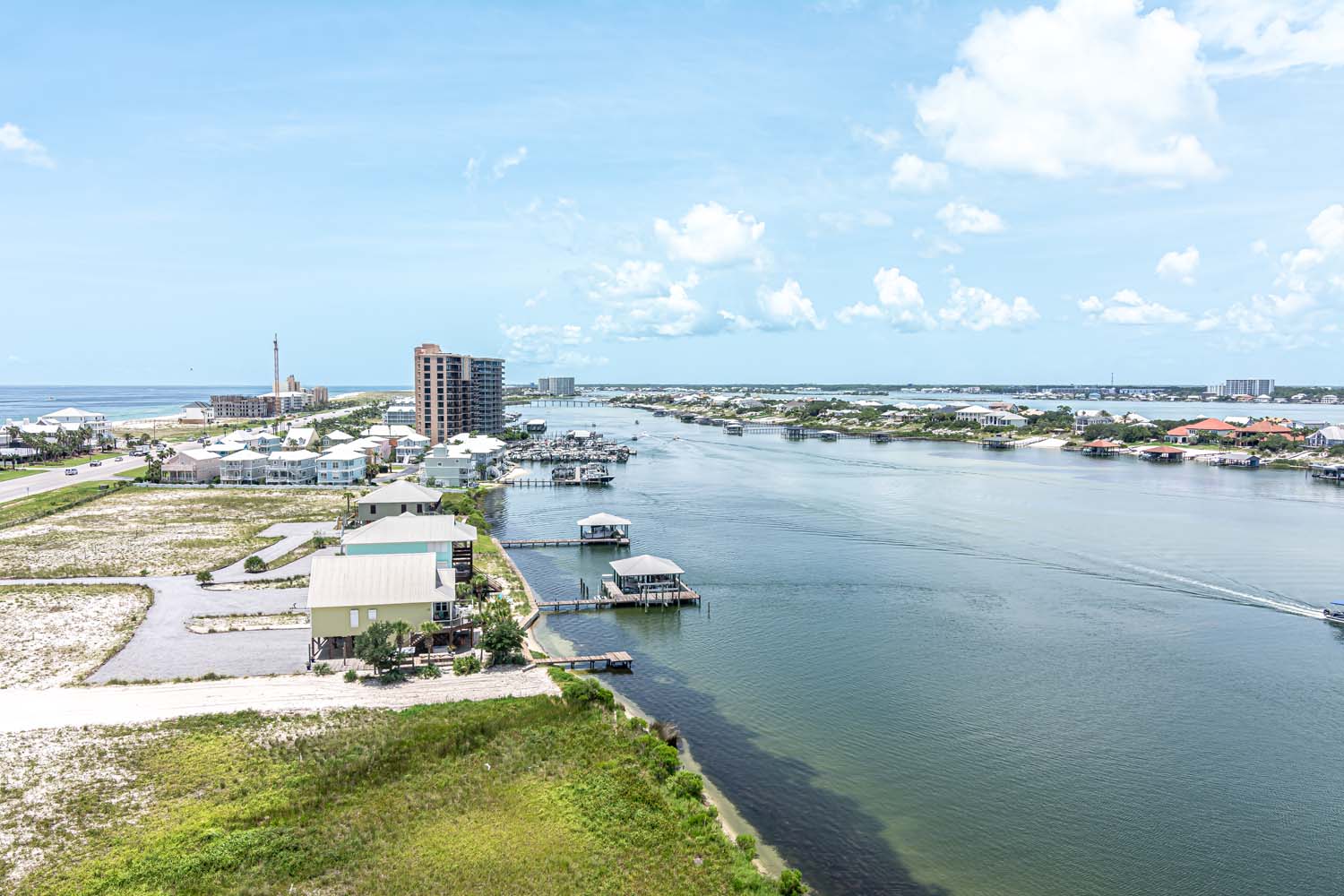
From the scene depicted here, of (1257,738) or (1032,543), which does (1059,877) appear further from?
(1032,543)

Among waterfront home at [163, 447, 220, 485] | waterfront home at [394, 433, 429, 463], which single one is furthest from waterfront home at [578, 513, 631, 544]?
waterfront home at [394, 433, 429, 463]

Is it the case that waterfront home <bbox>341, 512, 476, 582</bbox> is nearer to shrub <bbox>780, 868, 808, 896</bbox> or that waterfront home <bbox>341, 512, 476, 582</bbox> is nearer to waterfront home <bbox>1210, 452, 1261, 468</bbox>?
shrub <bbox>780, 868, 808, 896</bbox>

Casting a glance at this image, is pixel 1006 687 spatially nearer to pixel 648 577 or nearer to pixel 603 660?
pixel 603 660

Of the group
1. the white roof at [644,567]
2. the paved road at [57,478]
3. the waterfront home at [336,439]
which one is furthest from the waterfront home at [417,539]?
the waterfront home at [336,439]

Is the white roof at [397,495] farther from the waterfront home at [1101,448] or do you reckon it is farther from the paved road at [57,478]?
the waterfront home at [1101,448]

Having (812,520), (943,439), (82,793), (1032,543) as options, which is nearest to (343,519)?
(812,520)

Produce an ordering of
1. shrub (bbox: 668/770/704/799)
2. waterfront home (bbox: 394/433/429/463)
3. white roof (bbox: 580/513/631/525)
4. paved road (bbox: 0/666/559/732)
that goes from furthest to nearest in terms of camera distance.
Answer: waterfront home (bbox: 394/433/429/463) < white roof (bbox: 580/513/631/525) < paved road (bbox: 0/666/559/732) < shrub (bbox: 668/770/704/799)
